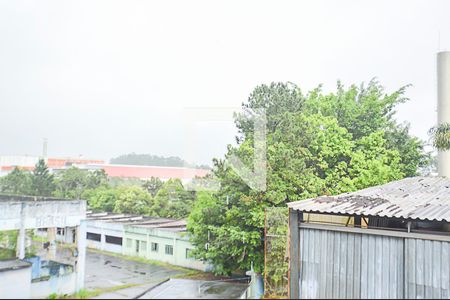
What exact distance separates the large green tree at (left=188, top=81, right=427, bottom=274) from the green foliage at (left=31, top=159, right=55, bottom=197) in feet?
11.0

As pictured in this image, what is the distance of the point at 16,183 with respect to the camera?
864 cm

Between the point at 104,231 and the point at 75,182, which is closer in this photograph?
the point at 104,231

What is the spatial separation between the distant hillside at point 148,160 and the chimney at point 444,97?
10983 mm

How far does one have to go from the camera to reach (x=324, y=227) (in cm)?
498

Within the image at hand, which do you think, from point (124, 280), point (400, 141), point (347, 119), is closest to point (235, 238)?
point (124, 280)

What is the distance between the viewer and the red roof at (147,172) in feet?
32.6

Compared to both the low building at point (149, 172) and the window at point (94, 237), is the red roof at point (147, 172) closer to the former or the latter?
the low building at point (149, 172)

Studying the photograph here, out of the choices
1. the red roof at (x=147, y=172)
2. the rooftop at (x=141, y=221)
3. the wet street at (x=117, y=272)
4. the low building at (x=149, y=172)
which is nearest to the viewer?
the wet street at (x=117, y=272)

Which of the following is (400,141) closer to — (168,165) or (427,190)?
(427,190)

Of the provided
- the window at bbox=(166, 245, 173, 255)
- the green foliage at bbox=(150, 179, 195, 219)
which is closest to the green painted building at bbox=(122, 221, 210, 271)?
the window at bbox=(166, 245, 173, 255)

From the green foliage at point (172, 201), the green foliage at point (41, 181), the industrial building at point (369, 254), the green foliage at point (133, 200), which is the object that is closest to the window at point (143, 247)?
the green foliage at point (133, 200)

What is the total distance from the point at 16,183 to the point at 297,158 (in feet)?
21.8

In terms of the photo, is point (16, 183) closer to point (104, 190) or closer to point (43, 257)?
point (104, 190)

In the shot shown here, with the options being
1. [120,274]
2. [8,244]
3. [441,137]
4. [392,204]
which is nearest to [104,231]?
[120,274]
